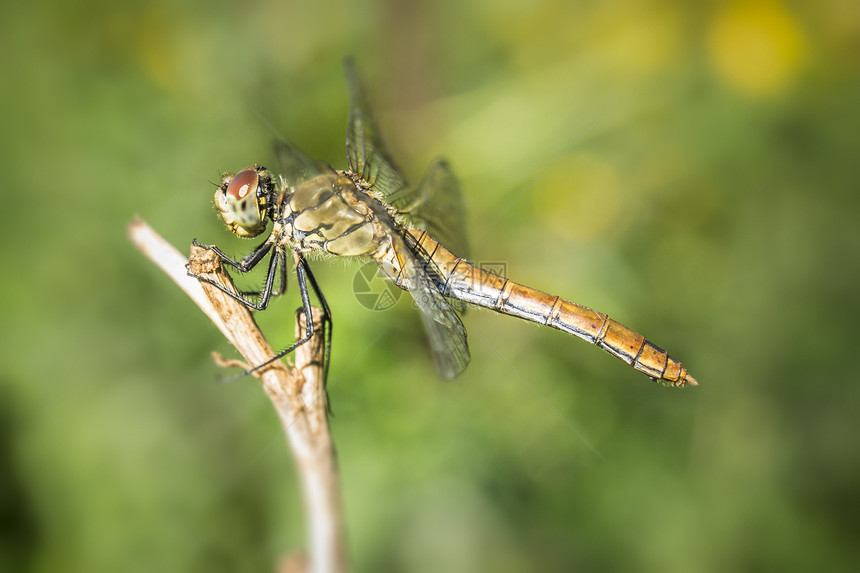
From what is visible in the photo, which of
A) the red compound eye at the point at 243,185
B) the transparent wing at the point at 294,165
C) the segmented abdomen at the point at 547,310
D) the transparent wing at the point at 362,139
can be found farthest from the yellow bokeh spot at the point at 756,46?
the red compound eye at the point at 243,185

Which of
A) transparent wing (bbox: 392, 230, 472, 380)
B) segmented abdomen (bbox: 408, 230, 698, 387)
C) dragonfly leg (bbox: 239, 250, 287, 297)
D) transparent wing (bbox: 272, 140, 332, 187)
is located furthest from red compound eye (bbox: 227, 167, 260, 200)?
segmented abdomen (bbox: 408, 230, 698, 387)

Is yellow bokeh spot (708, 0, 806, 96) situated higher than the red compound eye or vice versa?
yellow bokeh spot (708, 0, 806, 96)

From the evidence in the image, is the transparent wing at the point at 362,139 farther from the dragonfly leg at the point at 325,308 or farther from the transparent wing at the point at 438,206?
the dragonfly leg at the point at 325,308

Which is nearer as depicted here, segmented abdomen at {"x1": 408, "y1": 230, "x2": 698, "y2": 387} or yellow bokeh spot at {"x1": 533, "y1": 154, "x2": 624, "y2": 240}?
segmented abdomen at {"x1": 408, "y1": 230, "x2": 698, "y2": 387}

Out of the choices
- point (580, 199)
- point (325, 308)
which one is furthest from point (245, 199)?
point (580, 199)

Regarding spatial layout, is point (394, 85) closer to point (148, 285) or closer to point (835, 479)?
point (148, 285)

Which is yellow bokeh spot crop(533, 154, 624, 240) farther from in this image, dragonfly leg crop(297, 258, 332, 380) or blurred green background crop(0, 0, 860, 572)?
dragonfly leg crop(297, 258, 332, 380)
